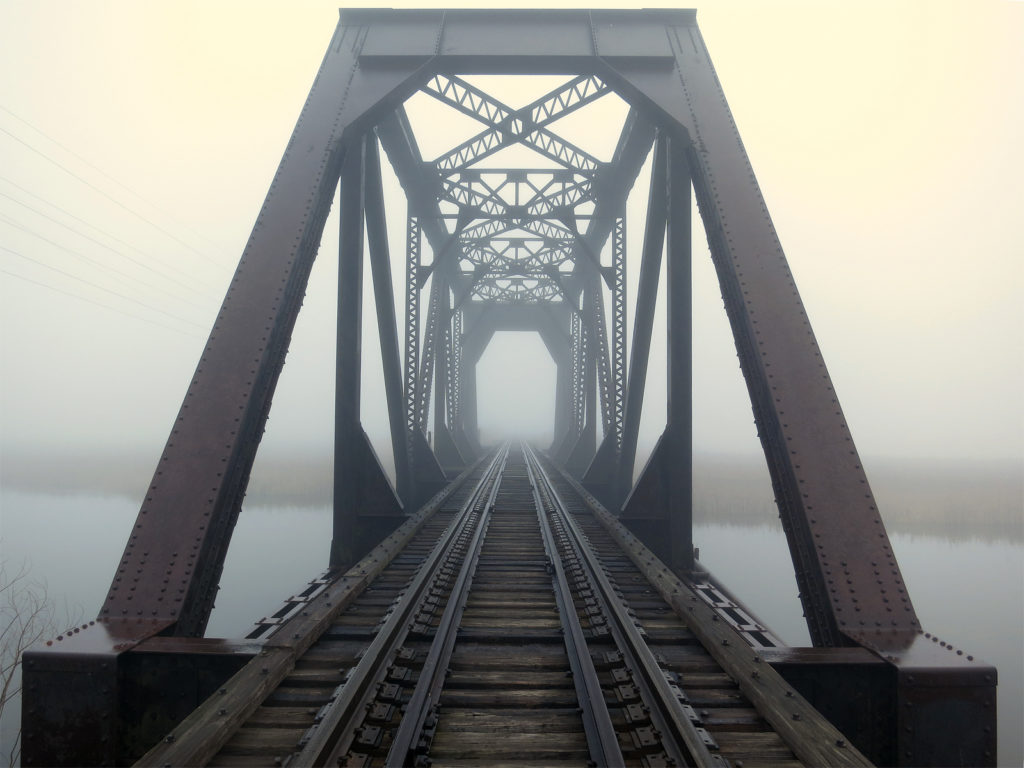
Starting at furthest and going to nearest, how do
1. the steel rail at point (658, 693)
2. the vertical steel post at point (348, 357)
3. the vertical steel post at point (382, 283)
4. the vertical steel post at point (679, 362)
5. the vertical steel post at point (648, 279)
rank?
the vertical steel post at point (382, 283)
the vertical steel post at point (648, 279)
the vertical steel post at point (679, 362)
the vertical steel post at point (348, 357)
the steel rail at point (658, 693)

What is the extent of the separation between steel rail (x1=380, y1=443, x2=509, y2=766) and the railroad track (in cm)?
1

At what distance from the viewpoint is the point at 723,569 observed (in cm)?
1948

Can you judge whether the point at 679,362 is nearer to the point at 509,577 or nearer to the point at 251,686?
the point at 509,577

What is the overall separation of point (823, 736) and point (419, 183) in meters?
12.6

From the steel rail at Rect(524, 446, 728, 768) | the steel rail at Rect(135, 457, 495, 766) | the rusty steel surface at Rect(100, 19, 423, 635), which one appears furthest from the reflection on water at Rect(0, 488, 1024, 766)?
the rusty steel surface at Rect(100, 19, 423, 635)

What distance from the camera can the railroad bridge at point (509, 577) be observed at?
2965 millimetres

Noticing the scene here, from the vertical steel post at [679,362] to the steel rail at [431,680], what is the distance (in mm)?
2953

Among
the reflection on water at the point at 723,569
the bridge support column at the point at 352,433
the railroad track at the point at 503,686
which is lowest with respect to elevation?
the reflection on water at the point at 723,569

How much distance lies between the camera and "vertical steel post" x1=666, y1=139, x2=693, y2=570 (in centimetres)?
756

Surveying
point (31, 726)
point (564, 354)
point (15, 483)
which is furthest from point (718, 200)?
point (15, 483)

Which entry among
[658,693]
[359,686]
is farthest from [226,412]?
[658,693]

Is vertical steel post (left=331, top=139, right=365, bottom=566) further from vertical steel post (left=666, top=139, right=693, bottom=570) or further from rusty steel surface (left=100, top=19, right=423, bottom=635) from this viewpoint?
vertical steel post (left=666, top=139, right=693, bottom=570)

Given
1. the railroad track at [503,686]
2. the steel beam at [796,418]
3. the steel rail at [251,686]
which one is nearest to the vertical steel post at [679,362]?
the steel beam at [796,418]

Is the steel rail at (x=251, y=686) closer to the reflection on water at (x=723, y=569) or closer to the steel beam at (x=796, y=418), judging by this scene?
the steel beam at (x=796, y=418)
